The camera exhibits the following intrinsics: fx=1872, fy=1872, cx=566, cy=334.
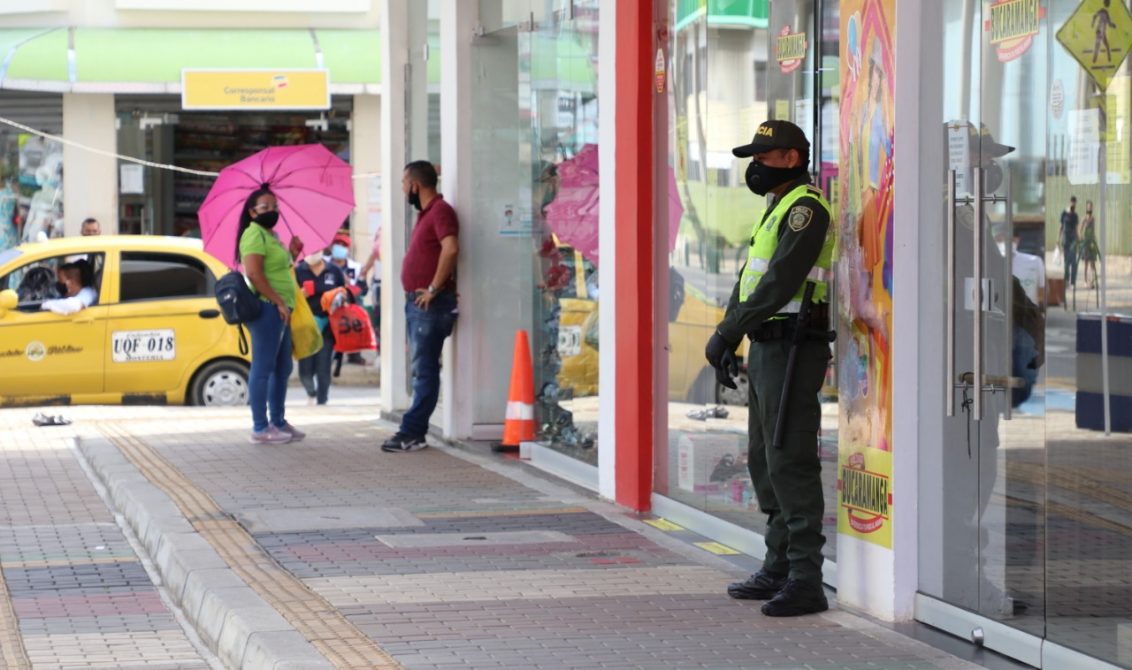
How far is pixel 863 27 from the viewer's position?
754cm

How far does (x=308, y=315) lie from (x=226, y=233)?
87cm

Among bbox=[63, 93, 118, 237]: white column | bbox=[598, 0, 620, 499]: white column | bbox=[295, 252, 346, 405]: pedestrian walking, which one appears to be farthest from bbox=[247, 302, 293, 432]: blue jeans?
bbox=[63, 93, 118, 237]: white column

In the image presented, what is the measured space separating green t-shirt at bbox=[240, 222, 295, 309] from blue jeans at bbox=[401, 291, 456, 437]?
0.96 m

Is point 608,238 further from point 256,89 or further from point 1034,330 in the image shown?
point 256,89

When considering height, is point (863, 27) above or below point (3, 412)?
above

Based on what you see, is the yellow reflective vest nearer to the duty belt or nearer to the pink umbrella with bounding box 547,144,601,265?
the duty belt

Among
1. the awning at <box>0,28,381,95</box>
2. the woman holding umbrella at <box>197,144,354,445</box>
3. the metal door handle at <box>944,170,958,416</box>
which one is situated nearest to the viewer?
the metal door handle at <box>944,170,958,416</box>

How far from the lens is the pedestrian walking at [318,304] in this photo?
19.5 m

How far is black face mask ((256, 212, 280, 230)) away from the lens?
13352 mm

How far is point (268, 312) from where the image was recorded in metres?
13.5

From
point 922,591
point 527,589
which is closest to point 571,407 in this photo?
point 527,589

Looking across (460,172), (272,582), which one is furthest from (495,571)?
(460,172)

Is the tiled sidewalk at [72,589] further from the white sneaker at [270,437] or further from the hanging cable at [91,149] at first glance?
the hanging cable at [91,149]

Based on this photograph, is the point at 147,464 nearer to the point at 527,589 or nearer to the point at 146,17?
the point at 527,589
